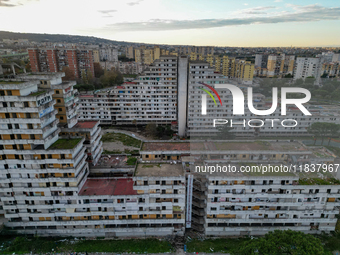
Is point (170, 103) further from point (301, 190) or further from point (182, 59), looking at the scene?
point (301, 190)

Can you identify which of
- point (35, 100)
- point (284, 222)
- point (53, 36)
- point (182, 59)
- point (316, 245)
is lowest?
point (284, 222)

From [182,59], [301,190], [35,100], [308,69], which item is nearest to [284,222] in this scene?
[301,190]

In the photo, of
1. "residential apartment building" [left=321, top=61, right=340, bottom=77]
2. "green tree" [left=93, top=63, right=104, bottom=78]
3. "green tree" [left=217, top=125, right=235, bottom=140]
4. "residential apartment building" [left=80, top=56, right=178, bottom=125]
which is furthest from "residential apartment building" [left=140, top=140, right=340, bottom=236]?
"residential apartment building" [left=321, top=61, right=340, bottom=77]

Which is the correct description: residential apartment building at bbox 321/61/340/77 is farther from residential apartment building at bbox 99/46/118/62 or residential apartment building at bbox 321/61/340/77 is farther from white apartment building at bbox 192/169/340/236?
residential apartment building at bbox 99/46/118/62

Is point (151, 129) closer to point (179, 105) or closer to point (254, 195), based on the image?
point (179, 105)

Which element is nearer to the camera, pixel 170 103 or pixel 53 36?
pixel 170 103

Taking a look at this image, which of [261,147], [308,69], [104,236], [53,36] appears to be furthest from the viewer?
[53,36]

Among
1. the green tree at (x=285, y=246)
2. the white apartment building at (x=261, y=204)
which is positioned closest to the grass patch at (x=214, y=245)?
the white apartment building at (x=261, y=204)
